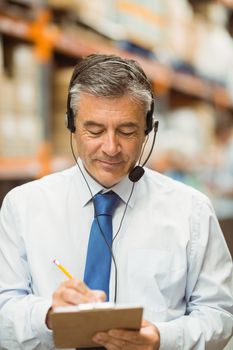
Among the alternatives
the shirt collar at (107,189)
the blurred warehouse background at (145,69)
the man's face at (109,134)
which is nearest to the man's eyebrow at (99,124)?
the man's face at (109,134)

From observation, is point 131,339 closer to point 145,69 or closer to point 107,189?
point 107,189

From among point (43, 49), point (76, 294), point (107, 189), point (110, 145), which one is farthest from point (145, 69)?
point (76, 294)

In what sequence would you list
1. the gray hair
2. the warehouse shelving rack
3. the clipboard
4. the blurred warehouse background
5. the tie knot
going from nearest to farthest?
the clipboard, the gray hair, the tie knot, the warehouse shelving rack, the blurred warehouse background

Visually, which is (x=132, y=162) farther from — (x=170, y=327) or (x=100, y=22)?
(x=100, y=22)

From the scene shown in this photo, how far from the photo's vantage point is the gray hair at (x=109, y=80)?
4.56ft

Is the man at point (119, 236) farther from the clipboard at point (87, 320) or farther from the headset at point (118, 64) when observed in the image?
the clipboard at point (87, 320)

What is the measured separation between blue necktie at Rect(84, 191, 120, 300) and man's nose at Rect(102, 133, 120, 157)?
0.15m

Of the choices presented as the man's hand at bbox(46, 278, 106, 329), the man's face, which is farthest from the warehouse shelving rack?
the man's hand at bbox(46, 278, 106, 329)

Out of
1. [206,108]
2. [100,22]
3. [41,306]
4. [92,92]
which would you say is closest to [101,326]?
[41,306]

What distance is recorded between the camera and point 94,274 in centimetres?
144

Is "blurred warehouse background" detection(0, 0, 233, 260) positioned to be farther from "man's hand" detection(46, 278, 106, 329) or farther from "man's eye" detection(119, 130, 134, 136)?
"man's hand" detection(46, 278, 106, 329)

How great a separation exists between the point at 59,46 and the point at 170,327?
198 centimetres

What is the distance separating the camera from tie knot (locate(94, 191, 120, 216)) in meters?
1.50

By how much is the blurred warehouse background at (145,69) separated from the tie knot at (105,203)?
797mm
